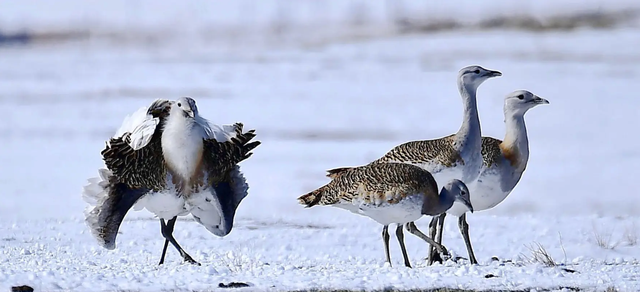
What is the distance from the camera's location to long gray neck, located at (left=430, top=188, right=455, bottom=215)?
28.2 feet

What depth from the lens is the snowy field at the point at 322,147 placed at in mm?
8125

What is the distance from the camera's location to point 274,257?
9.38 m

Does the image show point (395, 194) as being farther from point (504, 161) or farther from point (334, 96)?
point (334, 96)

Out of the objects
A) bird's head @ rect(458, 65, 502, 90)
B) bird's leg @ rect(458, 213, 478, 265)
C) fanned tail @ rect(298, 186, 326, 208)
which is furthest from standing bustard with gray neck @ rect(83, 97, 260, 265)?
bird's head @ rect(458, 65, 502, 90)

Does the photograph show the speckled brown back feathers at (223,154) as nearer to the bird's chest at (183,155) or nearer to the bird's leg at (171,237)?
the bird's chest at (183,155)

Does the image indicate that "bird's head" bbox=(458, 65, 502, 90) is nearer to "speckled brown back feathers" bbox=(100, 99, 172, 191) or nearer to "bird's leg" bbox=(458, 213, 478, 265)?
"bird's leg" bbox=(458, 213, 478, 265)

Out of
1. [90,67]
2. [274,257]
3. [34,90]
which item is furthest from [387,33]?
[274,257]

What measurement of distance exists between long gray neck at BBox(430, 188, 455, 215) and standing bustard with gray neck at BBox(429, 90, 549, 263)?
0.64m

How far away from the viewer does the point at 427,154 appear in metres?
9.24

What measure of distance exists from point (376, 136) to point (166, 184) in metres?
9.61

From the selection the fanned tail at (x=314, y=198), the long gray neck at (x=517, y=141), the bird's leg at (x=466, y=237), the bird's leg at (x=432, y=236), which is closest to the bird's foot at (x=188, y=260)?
the fanned tail at (x=314, y=198)

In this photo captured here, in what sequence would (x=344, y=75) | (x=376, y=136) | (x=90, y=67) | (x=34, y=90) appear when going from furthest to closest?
(x=90, y=67), (x=344, y=75), (x=34, y=90), (x=376, y=136)

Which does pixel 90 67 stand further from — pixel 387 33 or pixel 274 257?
pixel 274 257

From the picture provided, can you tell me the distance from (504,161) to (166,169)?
10.3 ft
